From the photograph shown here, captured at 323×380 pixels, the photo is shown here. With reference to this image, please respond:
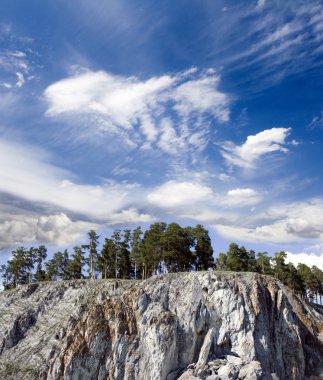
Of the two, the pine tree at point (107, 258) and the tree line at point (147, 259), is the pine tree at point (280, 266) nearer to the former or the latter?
the tree line at point (147, 259)

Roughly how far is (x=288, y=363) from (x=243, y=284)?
1488 centimetres

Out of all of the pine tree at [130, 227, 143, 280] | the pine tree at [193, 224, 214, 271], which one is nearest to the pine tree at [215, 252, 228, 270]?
the pine tree at [193, 224, 214, 271]

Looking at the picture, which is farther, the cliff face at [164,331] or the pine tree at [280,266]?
the pine tree at [280,266]

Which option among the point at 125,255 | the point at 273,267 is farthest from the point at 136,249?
the point at 273,267

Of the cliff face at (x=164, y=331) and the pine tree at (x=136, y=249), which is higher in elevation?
the pine tree at (x=136, y=249)

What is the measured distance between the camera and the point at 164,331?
57.8 meters

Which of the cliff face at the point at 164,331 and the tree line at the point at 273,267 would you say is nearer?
the cliff face at the point at 164,331

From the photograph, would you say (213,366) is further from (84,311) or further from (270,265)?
(270,265)

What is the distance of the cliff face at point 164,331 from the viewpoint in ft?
182

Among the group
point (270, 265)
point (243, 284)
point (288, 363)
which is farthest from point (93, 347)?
point (270, 265)

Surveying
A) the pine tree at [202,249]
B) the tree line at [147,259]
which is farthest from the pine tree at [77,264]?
the pine tree at [202,249]

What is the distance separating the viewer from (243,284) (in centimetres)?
6569

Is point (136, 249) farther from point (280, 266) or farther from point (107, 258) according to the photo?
point (280, 266)

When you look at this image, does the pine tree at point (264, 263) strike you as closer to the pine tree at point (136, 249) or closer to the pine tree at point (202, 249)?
the pine tree at point (202, 249)
